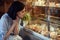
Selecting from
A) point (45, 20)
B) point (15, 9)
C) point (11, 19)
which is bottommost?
point (45, 20)

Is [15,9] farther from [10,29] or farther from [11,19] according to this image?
[10,29]

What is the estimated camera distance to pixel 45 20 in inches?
138

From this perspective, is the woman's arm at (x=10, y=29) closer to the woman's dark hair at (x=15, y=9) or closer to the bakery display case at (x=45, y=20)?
the woman's dark hair at (x=15, y=9)

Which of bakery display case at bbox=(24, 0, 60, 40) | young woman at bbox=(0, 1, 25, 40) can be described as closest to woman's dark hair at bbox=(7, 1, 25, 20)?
young woman at bbox=(0, 1, 25, 40)

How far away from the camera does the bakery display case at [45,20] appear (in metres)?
3.28

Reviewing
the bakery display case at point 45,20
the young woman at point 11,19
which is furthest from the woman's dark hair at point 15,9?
the bakery display case at point 45,20

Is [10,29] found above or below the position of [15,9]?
below

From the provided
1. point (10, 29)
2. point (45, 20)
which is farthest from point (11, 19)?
point (45, 20)

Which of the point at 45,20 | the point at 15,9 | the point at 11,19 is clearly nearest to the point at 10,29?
the point at 11,19

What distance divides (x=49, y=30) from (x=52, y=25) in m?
0.13

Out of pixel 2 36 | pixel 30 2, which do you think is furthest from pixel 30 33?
pixel 2 36

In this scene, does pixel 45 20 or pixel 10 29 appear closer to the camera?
pixel 10 29

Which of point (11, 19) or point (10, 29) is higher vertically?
point (11, 19)

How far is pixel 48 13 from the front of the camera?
3.38m
